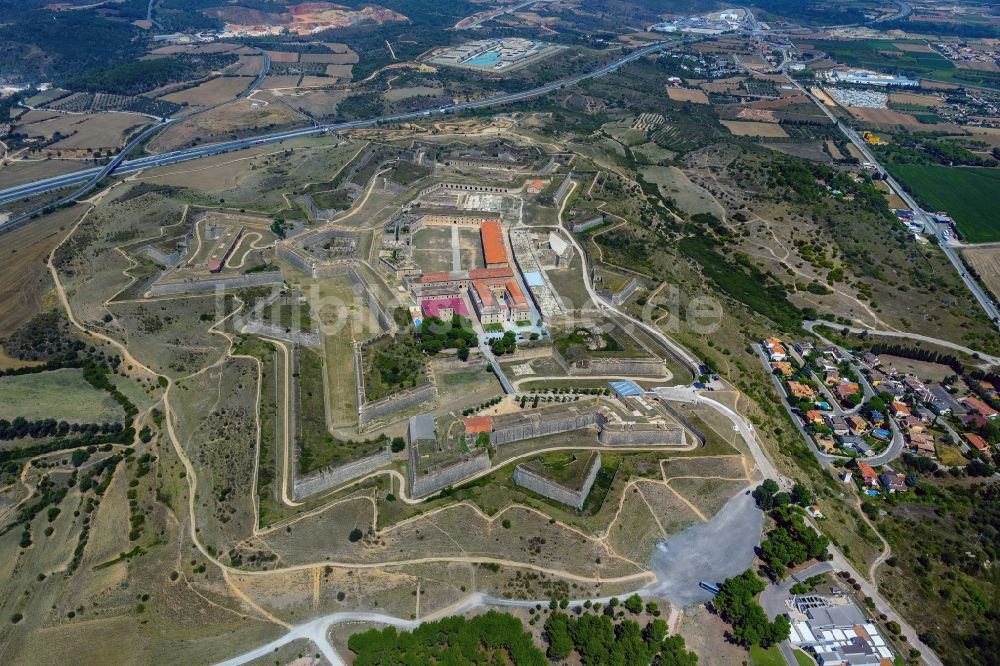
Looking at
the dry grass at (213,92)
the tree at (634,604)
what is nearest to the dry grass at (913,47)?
the dry grass at (213,92)

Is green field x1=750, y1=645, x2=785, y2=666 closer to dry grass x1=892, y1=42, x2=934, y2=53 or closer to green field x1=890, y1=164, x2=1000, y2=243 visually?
green field x1=890, y1=164, x2=1000, y2=243

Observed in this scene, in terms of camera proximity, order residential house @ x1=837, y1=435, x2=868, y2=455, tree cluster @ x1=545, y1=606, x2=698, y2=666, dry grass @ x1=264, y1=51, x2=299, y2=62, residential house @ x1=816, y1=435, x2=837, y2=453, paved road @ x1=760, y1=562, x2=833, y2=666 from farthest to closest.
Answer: dry grass @ x1=264, y1=51, x2=299, y2=62 → residential house @ x1=837, y1=435, x2=868, y2=455 → residential house @ x1=816, y1=435, x2=837, y2=453 → paved road @ x1=760, y1=562, x2=833, y2=666 → tree cluster @ x1=545, y1=606, x2=698, y2=666

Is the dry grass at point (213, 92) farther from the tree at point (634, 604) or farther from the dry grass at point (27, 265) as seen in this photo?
the tree at point (634, 604)

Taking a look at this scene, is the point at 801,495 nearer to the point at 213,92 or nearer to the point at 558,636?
the point at 558,636

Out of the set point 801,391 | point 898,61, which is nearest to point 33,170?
point 801,391

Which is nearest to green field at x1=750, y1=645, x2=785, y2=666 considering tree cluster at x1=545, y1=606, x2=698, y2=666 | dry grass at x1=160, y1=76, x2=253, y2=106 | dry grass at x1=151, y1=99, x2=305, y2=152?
tree cluster at x1=545, y1=606, x2=698, y2=666
